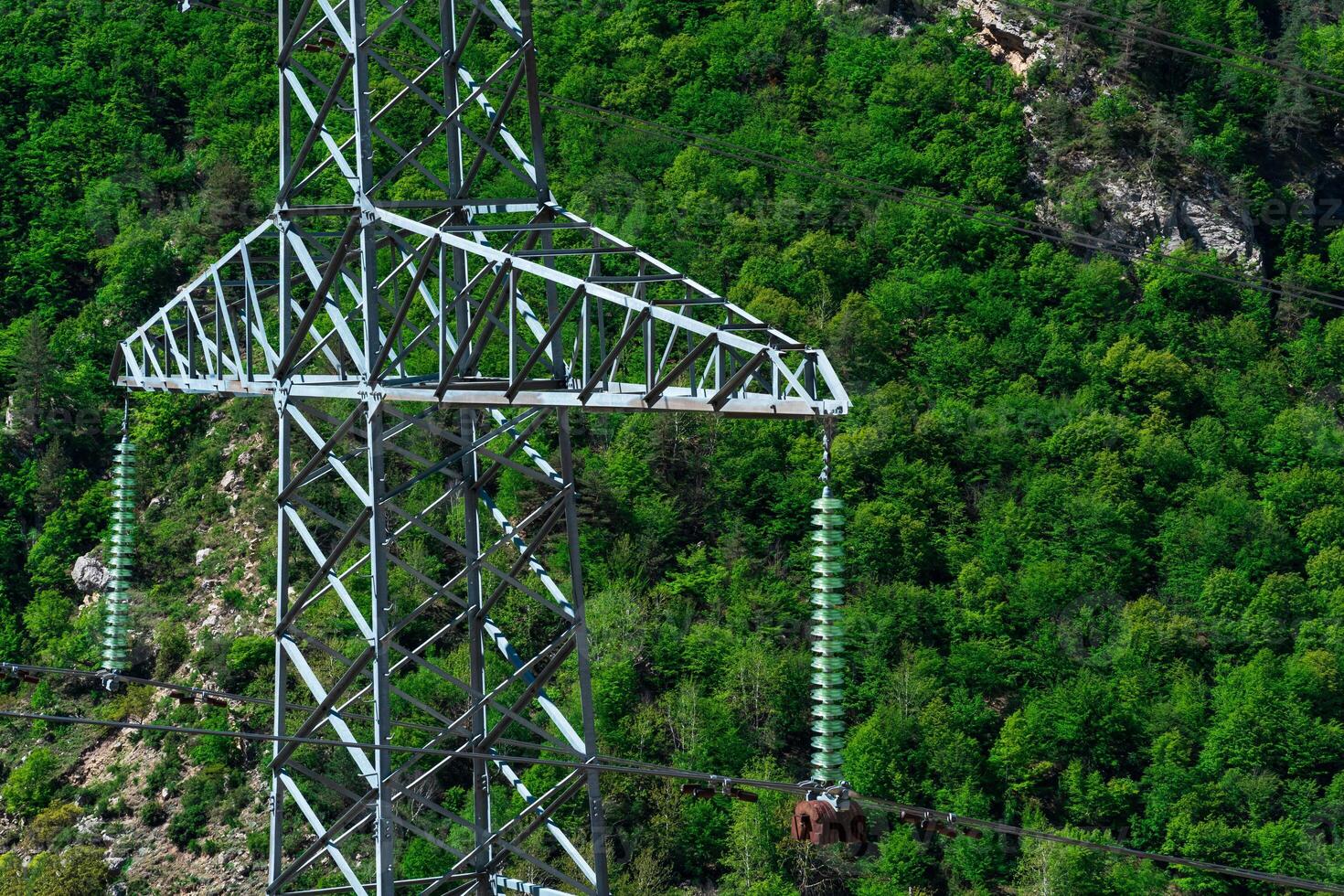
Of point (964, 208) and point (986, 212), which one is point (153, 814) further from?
point (986, 212)

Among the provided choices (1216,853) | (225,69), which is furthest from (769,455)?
(225,69)

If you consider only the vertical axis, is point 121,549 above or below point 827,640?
below

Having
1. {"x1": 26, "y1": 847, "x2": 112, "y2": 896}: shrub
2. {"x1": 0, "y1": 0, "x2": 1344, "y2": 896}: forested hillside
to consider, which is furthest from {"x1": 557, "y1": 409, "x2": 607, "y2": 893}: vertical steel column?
{"x1": 26, "y1": 847, "x2": 112, "y2": 896}: shrub

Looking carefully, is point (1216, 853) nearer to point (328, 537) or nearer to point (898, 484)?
point (898, 484)

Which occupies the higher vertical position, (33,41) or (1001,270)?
(33,41)

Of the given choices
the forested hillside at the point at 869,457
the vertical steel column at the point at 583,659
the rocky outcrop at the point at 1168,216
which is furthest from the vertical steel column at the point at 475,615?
the rocky outcrop at the point at 1168,216

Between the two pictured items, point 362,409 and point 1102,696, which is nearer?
point 362,409

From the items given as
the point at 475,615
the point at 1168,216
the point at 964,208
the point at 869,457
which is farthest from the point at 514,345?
the point at 1168,216
